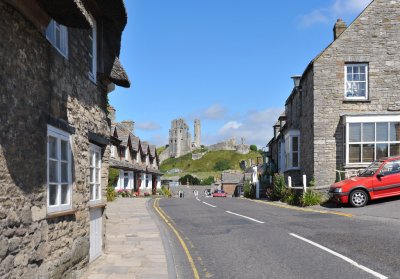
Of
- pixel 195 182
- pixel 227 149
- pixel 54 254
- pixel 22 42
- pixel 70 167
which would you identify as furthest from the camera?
pixel 227 149

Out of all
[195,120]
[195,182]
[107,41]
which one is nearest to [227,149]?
[195,120]

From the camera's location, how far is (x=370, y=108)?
23.4 metres

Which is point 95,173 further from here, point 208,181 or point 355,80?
point 208,181

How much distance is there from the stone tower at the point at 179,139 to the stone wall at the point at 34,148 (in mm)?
140381

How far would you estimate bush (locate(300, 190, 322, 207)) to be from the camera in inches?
827

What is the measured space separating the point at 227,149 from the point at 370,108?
13159 cm

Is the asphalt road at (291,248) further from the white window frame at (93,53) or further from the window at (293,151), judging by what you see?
the window at (293,151)

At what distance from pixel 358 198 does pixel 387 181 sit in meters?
1.34

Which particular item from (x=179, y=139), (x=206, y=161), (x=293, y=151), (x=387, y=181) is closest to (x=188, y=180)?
(x=206, y=161)

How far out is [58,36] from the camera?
7551 millimetres

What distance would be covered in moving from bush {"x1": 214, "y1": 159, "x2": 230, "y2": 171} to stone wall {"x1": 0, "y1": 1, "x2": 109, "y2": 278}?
131 metres

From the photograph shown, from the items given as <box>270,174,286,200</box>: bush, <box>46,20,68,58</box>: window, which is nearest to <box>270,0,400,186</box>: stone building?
<box>270,174,286,200</box>: bush

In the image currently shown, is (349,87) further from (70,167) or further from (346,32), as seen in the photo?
(70,167)

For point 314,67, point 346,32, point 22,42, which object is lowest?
point 22,42
